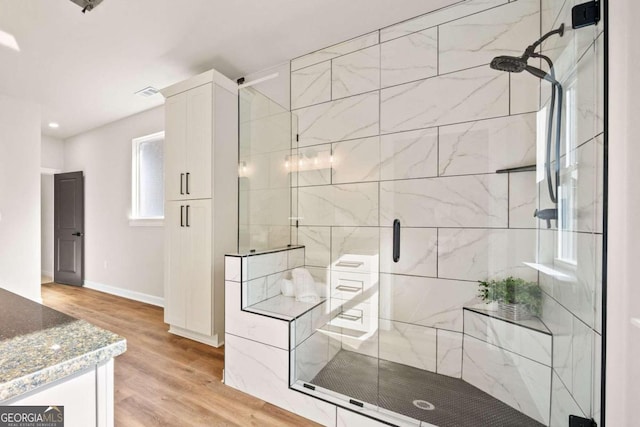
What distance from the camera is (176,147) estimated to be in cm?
264

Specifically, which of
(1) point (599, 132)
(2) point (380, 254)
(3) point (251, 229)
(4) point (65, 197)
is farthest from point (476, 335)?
(4) point (65, 197)

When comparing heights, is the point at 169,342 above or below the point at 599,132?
below

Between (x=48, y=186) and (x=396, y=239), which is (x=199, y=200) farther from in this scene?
(x=48, y=186)

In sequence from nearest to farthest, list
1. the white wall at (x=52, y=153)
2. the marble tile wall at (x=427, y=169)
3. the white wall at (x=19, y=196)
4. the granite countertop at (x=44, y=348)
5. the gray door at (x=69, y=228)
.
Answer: the granite countertop at (x=44, y=348) → the marble tile wall at (x=427, y=169) → the white wall at (x=19, y=196) → the gray door at (x=69, y=228) → the white wall at (x=52, y=153)

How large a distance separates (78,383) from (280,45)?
252 cm

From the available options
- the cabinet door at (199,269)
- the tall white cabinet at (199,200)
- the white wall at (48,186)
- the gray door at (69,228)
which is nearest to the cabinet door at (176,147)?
the tall white cabinet at (199,200)

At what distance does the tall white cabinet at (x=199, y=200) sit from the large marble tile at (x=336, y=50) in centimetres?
68

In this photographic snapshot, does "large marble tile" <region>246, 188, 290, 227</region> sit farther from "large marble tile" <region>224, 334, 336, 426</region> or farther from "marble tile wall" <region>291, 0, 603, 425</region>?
"large marble tile" <region>224, 334, 336, 426</region>

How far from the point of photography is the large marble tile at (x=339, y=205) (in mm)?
2094

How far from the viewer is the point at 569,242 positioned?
50.2 inches

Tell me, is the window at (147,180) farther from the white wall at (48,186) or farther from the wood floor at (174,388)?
the white wall at (48,186)

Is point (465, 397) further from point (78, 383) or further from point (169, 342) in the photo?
point (169, 342)

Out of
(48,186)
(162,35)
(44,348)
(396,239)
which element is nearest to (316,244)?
(396,239)

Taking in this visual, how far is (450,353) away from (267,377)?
1209 millimetres
